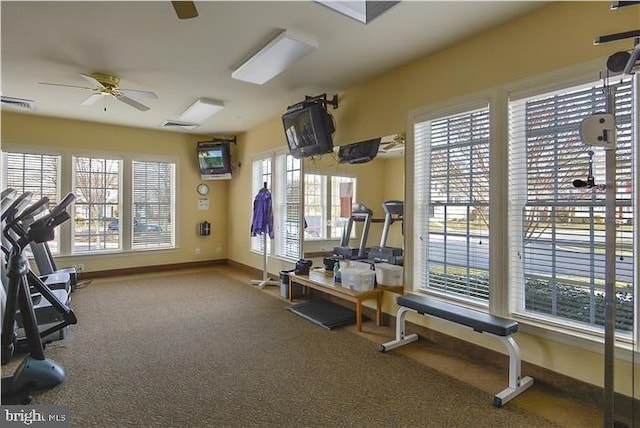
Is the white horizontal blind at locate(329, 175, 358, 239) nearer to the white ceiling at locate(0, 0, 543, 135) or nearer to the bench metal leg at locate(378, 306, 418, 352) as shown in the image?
the white ceiling at locate(0, 0, 543, 135)

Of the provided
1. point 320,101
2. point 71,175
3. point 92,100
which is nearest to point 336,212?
point 320,101

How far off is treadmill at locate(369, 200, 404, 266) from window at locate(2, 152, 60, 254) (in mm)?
5517

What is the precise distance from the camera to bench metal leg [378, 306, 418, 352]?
322cm

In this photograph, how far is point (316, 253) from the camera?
16.9 ft

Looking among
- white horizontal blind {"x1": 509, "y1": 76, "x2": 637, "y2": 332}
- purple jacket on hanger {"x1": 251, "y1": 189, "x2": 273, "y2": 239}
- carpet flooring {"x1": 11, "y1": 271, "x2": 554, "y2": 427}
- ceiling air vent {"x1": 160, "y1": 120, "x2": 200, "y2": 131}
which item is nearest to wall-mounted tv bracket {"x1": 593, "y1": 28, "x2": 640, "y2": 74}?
white horizontal blind {"x1": 509, "y1": 76, "x2": 637, "y2": 332}

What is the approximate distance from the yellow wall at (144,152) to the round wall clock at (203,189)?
90mm

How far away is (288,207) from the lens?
572cm

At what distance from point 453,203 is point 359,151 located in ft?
4.79

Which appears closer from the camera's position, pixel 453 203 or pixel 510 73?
pixel 510 73

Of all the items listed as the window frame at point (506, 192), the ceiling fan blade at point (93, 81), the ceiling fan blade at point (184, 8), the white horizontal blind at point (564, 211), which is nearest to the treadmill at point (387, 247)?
the window frame at point (506, 192)

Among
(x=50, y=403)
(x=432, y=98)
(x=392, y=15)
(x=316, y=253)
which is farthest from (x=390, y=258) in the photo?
(x=50, y=403)

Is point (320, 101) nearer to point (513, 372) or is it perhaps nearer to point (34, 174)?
point (513, 372)

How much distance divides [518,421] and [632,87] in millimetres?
2261

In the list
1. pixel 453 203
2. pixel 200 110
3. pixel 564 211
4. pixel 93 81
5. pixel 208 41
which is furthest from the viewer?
pixel 200 110
